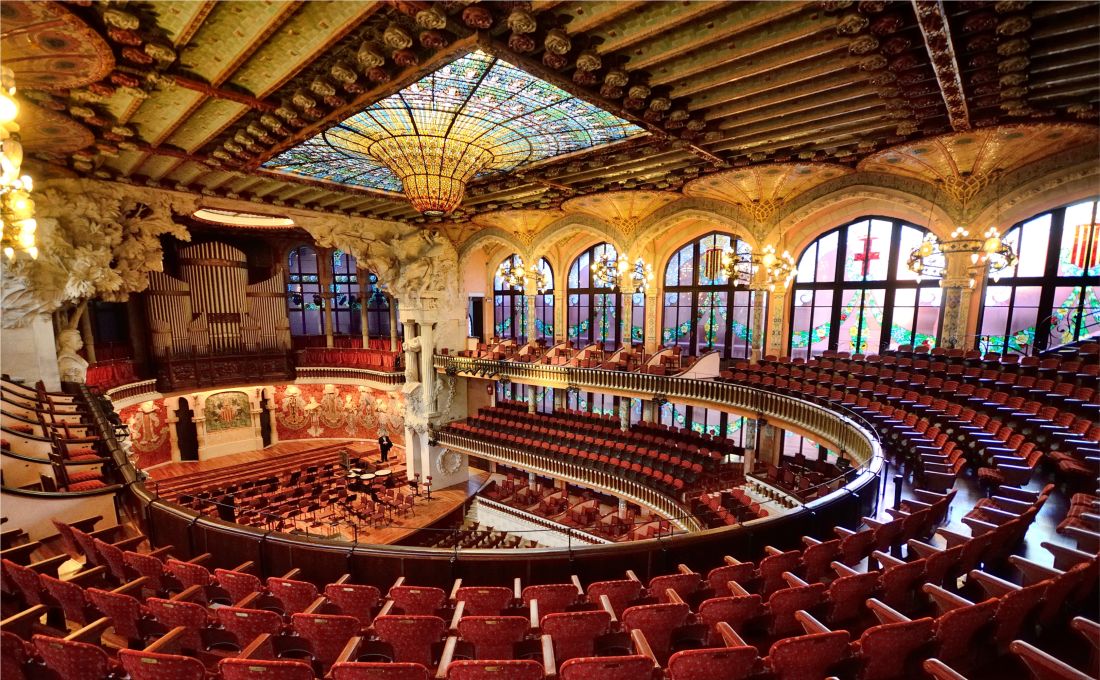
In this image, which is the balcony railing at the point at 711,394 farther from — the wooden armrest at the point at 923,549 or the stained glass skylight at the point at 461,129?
the stained glass skylight at the point at 461,129

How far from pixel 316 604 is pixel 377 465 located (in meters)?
14.6

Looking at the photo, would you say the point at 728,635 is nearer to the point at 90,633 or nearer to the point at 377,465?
the point at 90,633

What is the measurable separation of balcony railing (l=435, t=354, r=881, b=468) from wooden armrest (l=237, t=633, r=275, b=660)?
678cm

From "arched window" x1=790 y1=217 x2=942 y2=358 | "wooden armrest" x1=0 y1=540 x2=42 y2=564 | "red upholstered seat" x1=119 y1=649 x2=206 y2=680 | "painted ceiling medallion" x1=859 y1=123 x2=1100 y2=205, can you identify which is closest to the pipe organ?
"wooden armrest" x1=0 y1=540 x2=42 y2=564

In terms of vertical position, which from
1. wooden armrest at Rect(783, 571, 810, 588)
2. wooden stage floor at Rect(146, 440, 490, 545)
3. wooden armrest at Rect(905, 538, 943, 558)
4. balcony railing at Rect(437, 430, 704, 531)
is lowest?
wooden stage floor at Rect(146, 440, 490, 545)

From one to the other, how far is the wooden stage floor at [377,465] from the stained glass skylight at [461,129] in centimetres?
867

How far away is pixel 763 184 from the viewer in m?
11.2

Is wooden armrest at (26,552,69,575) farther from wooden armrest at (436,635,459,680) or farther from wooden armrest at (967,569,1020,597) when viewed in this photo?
wooden armrest at (967,569,1020,597)

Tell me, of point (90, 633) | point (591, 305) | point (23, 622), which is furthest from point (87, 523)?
point (591, 305)

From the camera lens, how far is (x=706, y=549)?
4762 millimetres

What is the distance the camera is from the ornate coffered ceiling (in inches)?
180

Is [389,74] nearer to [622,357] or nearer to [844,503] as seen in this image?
[844,503]

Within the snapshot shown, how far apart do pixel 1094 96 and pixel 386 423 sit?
20.4 meters

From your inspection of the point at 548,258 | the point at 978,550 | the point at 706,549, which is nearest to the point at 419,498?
the point at 548,258
